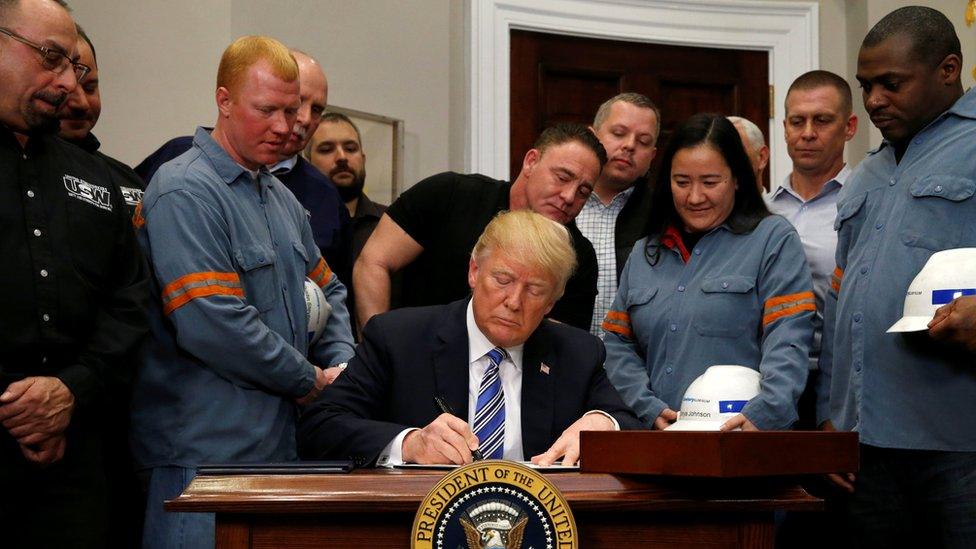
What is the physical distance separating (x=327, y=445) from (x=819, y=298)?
158 cm

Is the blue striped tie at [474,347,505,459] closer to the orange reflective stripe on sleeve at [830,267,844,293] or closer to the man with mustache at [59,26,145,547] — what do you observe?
the man with mustache at [59,26,145,547]

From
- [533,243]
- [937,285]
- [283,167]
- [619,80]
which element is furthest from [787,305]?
[619,80]

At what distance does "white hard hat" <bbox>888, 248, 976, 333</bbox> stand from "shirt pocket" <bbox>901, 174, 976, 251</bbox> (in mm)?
113

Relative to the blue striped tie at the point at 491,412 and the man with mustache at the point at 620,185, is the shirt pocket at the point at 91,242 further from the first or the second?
the man with mustache at the point at 620,185

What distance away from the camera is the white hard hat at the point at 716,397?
2686 millimetres

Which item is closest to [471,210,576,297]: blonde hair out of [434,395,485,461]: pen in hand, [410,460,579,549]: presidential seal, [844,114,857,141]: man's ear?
[434,395,485,461]: pen in hand

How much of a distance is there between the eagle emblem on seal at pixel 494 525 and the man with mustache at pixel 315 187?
→ 6.93 ft

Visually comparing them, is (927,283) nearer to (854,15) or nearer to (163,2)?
(163,2)

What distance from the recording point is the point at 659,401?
303 centimetres

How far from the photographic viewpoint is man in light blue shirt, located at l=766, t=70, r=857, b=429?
11.8ft

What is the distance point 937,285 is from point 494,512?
1.32 m

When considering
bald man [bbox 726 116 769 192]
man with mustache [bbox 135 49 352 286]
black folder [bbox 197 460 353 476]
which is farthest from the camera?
bald man [bbox 726 116 769 192]

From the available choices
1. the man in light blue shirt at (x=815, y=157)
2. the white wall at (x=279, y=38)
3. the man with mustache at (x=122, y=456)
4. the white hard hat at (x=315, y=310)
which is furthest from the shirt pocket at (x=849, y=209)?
the white wall at (x=279, y=38)

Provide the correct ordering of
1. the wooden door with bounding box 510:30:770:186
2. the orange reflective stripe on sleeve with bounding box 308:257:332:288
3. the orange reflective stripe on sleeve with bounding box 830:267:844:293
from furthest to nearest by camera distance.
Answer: the wooden door with bounding box 510:30:770:186 < the orange reflective stripe on sleeve with bounding box 308:257:332:288 < the orange reflective stripe on sleeve with bounding box 830:267:844:293
